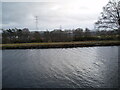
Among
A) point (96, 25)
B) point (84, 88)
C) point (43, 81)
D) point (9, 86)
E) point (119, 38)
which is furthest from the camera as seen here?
point (119, 38)

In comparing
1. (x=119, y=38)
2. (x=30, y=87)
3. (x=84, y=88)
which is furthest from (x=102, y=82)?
(x=119, y=38)

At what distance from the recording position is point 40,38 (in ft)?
65.0

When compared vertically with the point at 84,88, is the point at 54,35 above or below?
above

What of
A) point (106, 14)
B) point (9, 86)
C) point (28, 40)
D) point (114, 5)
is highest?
point (114, 5)

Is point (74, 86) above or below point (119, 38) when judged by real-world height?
below

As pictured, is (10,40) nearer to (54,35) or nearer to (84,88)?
(54,35)

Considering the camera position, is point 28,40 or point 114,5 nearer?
point 114,5

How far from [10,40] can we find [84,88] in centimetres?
1882

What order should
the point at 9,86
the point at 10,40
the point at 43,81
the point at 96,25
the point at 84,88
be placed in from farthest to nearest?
the point at 10,40
the point at 96,25
the point at 43,81
the point at 9,86
the point at 84,88

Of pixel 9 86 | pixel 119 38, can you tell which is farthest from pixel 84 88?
pixel 119 38

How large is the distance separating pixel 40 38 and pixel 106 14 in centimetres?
1154

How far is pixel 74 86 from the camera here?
11.1 feet

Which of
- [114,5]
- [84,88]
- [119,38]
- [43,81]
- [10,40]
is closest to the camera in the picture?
[84,88]

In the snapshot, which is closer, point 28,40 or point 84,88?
point 84,88
